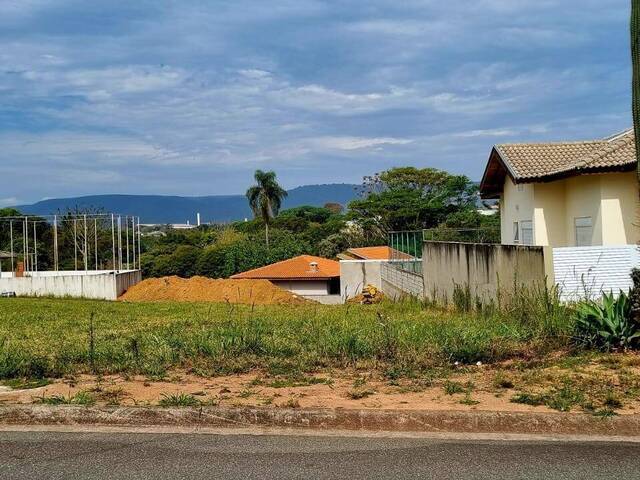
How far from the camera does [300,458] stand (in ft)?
18.2

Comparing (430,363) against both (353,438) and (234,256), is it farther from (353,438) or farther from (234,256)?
(234,256)

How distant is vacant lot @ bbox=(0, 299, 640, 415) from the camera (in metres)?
6.90

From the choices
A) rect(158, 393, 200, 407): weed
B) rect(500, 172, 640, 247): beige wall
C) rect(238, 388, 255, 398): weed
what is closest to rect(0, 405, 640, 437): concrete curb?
rect(158, 393, 200, 407): weed

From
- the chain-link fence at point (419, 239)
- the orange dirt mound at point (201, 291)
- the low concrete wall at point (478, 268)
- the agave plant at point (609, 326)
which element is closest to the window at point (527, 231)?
the chain-link fence at point (419, 239)

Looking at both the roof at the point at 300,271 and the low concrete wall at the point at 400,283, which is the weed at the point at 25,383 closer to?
the low concrete wall at the point at 400,283

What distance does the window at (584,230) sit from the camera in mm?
21375

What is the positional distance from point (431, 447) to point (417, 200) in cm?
6093

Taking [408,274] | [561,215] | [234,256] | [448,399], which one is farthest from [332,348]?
[234,256]

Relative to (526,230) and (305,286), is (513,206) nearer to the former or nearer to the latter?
(526,230)

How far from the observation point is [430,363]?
8.34 metres

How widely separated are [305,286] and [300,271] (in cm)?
130

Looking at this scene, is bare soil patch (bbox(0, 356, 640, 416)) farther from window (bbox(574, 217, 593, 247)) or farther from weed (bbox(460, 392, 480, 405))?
window (bbox(574, 217, 593, 247))

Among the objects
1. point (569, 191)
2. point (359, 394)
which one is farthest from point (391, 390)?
point (569, 191)

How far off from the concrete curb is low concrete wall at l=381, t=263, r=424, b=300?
19909 mm
